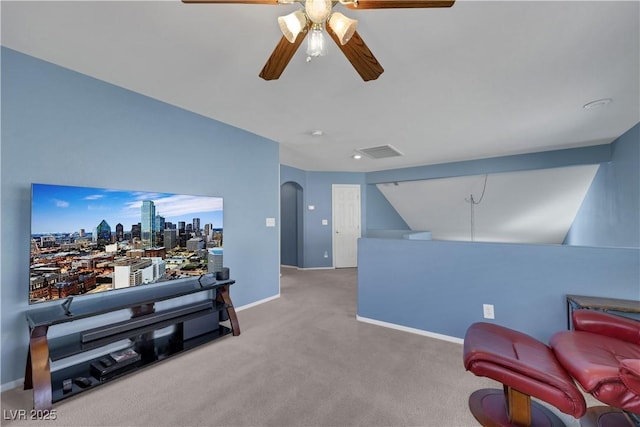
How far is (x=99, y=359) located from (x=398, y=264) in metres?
2.82

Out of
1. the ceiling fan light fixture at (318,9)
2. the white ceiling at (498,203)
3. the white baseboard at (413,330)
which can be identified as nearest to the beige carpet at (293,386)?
the white baseboard at (413,330)

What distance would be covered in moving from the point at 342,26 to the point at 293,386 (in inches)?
88.3

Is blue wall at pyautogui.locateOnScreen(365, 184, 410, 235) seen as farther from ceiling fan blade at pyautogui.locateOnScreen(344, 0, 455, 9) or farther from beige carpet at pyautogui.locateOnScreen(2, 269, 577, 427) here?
ceiling fan blade at pyautogui.locateOnScreen(344, 0, 455, 9)

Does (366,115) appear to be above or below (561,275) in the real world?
above

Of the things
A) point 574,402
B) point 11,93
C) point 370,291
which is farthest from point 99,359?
point 574,402

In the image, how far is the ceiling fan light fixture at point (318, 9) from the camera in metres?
1.21

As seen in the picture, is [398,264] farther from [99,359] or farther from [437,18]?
[99,359]

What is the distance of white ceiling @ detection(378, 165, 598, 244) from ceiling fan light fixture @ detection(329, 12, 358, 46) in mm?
4901

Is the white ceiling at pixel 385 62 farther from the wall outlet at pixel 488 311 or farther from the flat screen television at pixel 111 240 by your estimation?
the wall outlet at pixel 488 311

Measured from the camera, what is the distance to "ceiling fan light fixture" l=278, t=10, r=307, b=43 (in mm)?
1243

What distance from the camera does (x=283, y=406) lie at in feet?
5.87

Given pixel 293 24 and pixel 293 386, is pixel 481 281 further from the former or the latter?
pixel 293 24

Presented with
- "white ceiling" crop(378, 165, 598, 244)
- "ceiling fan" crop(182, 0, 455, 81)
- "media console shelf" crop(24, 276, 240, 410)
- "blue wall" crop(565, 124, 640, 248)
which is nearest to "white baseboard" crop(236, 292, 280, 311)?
"media console shelf" crop(24, 276, 240, 410)

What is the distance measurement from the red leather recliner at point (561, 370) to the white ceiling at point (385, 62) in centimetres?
184
